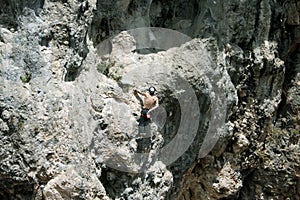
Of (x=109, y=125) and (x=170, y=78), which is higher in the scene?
(x=170, y=78)

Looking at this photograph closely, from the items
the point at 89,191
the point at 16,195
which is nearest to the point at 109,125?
the point at 89,191

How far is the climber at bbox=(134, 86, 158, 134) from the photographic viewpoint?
6746 millimetres

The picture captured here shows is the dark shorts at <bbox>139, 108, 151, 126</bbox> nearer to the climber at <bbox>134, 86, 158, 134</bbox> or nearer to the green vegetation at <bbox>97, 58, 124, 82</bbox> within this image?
the climber at <bbox>134, 86, 158, 134</bbox>

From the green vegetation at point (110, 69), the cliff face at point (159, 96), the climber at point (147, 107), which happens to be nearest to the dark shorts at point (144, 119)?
the climber at point (147, 107)

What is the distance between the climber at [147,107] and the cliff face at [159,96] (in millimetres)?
120

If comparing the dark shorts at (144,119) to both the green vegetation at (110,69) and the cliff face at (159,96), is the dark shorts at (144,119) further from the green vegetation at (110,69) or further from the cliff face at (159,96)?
the green vegetation at (110,69)

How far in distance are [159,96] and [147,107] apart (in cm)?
46

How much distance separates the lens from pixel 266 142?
9.47 metres

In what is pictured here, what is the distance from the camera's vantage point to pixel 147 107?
6750mm

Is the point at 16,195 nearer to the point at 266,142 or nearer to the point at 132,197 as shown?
the point at 132,197

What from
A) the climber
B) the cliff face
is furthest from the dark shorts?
the cliff face

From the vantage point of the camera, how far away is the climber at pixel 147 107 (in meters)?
6.75

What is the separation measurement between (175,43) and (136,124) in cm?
136

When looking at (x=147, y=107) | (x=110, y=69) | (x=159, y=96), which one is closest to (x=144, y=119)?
(x=147, y=107)
